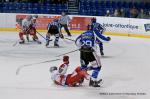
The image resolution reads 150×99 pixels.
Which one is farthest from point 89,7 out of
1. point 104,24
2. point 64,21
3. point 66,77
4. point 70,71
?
point 66,77

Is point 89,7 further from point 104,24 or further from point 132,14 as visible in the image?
point 132,14

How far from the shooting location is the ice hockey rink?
1019 cm

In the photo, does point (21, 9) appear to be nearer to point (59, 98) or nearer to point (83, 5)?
point (83, 5)

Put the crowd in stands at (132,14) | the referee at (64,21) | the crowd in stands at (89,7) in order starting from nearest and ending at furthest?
1. the referee at (64,21)
2. the crowd in stands at (132,14)
3. the crowd in stands at (89,7)

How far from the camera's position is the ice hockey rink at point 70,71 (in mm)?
10188

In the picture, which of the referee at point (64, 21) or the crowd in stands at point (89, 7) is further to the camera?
the crowd in stands at point (89, 7)

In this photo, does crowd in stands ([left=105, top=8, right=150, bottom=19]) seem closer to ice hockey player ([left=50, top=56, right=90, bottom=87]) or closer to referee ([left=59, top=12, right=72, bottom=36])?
referee ([left=59, top=12, right=72, bottom=36])

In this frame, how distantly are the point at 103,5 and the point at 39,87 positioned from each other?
1804 centimetres

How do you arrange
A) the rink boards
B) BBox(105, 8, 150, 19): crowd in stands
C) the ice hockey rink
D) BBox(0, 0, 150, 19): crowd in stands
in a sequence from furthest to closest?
BBox(0, 0, 150, 19): crowd in stands, BBox(105, 8, 150, 19): crowd in stands, the rink boards, the ice hockey rink

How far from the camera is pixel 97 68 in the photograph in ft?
35.4

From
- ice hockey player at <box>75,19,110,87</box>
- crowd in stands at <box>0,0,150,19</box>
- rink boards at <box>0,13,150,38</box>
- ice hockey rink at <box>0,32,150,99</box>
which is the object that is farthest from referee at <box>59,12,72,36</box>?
ice hockey player at <box>75,19,110,87</box>

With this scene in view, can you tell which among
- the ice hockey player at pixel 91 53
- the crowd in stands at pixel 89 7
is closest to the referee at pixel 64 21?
the crowd in stands at pixel 89 7

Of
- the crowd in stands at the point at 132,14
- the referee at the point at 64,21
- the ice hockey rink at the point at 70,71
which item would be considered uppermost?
the crowd in stands at the point at 132,14

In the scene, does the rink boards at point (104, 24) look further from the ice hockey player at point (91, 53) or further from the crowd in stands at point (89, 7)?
the ice hockey player at point (91, 53)
